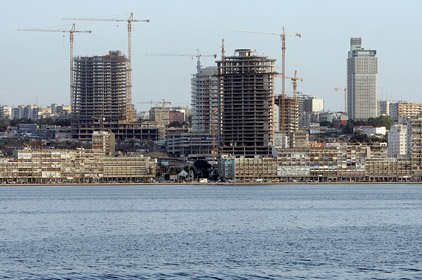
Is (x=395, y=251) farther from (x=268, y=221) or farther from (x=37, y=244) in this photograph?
(x=268, y=221)

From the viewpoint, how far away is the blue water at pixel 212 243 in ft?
153

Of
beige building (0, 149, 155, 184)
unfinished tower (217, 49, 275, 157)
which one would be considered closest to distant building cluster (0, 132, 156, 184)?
beige building (0, 149, 155, 184)

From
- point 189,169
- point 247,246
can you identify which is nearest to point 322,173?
point 189,169

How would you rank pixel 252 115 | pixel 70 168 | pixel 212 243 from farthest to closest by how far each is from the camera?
pixel 252 115 < pixel 70 168 < pixel 212 243

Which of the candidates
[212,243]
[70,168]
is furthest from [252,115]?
[212,243]

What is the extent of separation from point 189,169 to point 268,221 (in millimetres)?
111209

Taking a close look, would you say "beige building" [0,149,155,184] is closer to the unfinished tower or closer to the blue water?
the unfinished tower

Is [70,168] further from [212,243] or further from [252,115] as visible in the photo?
[212,243]

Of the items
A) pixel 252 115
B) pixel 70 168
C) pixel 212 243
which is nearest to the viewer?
pixel 212 243

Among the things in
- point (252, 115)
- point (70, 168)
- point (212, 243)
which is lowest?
point (212, 243)

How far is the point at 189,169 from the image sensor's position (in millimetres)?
184250

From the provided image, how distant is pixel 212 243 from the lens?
187 ft

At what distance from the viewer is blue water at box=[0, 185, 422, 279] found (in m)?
46.8

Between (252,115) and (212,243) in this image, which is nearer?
(212,243)
